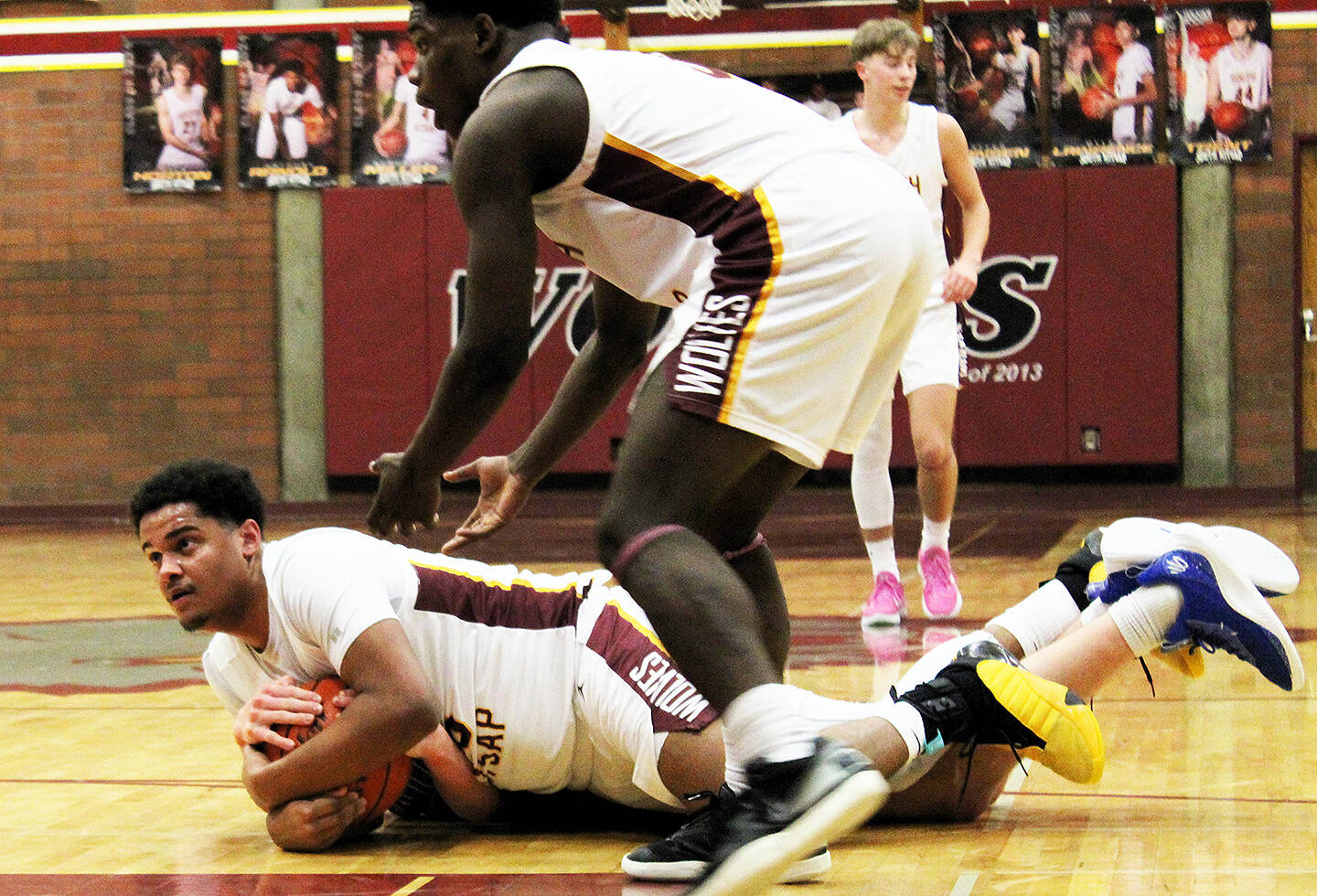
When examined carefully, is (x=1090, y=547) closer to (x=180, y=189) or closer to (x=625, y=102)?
(x=625, y=102)

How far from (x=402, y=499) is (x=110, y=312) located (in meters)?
11.0

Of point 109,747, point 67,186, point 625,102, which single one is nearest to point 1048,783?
point 625,102

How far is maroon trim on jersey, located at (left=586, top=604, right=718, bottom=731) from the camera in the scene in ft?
9.03

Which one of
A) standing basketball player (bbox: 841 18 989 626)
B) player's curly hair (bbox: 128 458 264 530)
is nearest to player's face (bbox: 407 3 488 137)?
player's curly hair (bbox: 128 458 264 530)

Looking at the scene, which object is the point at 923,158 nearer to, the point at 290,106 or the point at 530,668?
the point at 530,668

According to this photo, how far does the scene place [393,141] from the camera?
12469 millimetres

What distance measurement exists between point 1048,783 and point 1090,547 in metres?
0.51

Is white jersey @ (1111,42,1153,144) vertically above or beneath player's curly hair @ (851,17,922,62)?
above

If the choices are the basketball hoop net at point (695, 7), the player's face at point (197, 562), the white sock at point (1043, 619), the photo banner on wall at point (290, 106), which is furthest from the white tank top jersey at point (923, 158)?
the photo banner on wall at point (290, 106)

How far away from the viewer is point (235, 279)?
12680mm

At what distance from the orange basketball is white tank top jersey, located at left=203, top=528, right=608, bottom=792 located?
32.3 feet

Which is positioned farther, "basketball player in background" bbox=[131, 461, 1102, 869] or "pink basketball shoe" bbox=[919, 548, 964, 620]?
"pink basketball shoe" bbox=[919, 548, 964, 620]

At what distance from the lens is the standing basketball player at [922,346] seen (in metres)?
5.84

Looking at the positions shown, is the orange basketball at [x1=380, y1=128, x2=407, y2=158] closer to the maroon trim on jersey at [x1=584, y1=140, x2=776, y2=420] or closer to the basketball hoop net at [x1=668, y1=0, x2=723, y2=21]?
the basketball hoop net at [x1=668, y1=0, x2=723, y2=21]
